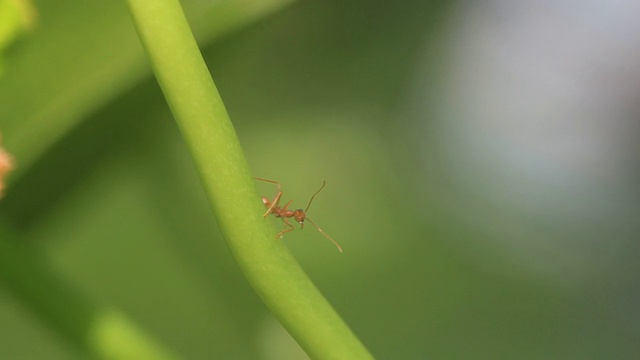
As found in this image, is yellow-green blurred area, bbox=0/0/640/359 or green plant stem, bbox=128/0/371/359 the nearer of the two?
green plant stem, bbox=128/0/371/359

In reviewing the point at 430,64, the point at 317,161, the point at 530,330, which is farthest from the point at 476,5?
the point at 530,330

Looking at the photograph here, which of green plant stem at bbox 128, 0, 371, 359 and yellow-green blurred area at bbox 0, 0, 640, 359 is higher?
yellow-green blurred area at bbox 0, 0, 640, 359

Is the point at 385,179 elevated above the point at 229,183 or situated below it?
above

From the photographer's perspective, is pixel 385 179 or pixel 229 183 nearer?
pixel 229 183

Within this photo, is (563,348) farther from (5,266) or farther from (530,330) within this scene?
(5,266)
